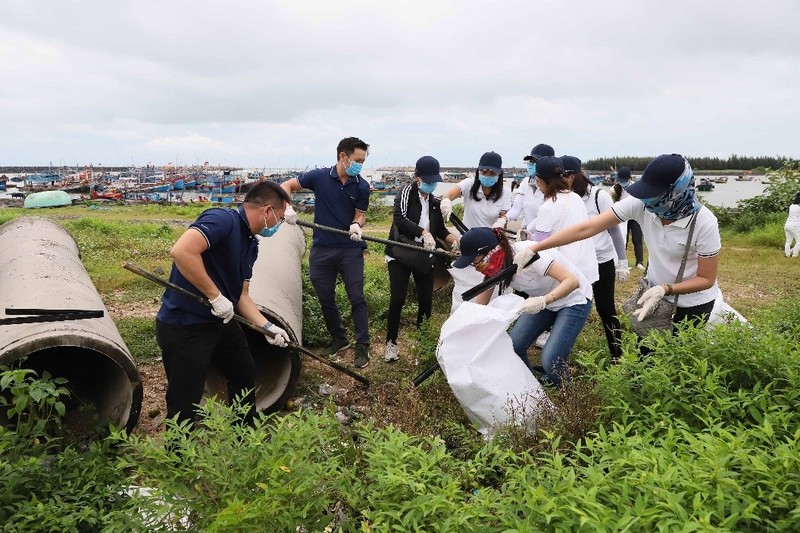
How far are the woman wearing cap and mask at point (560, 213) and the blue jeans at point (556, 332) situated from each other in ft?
1.20

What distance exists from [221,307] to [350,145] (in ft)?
7.40

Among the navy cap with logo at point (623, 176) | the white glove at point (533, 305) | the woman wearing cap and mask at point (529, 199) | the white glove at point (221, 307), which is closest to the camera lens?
the white glove at point (221, 307)

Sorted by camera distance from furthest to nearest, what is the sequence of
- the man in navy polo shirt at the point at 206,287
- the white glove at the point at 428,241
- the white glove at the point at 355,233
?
the white glove at the point at 428,241, the white glove at the point at 355,233, the man in navy polo shirt at the point at 206,287

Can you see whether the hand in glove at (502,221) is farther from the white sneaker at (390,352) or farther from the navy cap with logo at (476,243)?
the navy cap with logo at (476,243)

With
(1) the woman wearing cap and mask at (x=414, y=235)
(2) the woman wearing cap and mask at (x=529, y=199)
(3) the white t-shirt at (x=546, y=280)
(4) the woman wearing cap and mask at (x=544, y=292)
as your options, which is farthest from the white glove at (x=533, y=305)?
(2) the woman wearing cap and mask at (x=529, y=199)

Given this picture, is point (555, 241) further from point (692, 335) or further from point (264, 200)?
point (264, 200)

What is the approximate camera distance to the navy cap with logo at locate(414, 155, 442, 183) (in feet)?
16.6

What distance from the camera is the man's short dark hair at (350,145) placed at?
15.9 feet

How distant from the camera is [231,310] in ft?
10.0

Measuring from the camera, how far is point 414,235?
16.7 ft

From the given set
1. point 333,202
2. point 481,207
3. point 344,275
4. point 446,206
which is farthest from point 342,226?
point 481,207

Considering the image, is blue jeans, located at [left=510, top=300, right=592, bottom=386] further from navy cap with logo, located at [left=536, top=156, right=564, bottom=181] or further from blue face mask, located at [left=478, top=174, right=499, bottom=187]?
blue face mask, located at [left=478, top=174, right=499, bottom=187]

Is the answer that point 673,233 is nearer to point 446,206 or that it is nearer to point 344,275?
point 446,206

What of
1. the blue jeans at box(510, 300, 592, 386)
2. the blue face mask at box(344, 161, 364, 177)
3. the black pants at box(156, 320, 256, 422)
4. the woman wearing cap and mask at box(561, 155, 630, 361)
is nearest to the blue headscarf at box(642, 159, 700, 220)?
the blue jeans at box(510, 300, 592, 386)
